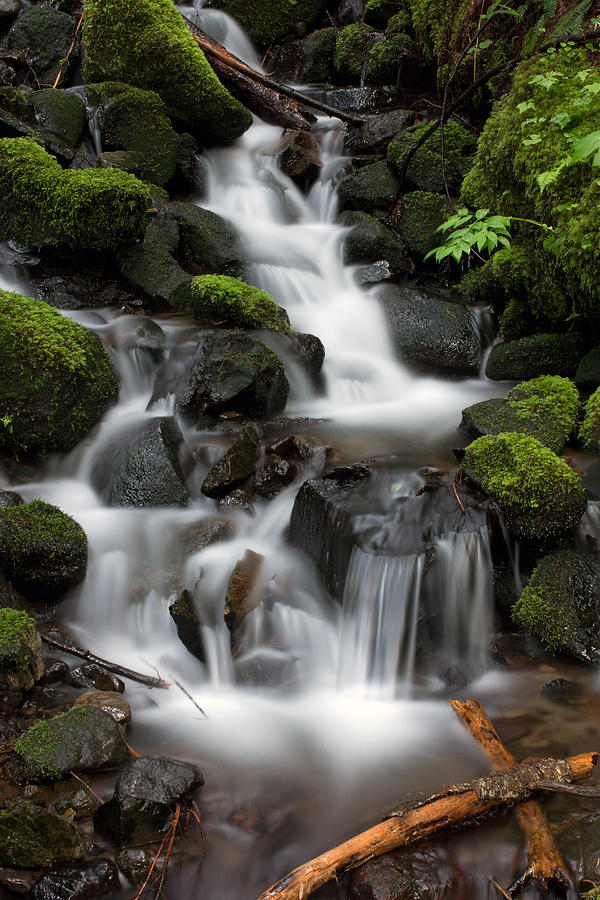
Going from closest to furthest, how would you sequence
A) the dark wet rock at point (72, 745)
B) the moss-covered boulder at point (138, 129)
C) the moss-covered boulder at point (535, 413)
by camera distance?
the dark wet rock at point (72, 745) → the moss-covered boulder at point (535, 413) → the moss-covered boulder at point (138, 129)

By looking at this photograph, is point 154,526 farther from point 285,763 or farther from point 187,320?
point 187,320

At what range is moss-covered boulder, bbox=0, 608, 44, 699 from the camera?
3.16 meters

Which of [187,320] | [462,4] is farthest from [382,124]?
[187,320]

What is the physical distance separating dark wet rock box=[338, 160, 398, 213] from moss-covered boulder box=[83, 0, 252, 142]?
210 centimetres

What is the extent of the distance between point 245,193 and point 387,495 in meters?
6.08

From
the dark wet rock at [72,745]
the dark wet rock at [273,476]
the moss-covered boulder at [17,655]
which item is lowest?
the dark wet rock at [72,745]

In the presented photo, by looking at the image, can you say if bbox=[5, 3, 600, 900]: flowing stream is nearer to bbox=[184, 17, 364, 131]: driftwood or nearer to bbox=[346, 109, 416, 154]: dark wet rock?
bbox=[346, 109, 416, 154]: dark wet rock

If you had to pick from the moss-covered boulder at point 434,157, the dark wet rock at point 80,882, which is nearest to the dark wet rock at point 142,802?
the dark wet rock at point 80,882

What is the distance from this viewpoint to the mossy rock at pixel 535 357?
6.14 meters

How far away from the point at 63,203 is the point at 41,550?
3.96 m

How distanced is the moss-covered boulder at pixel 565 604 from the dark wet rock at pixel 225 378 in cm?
267

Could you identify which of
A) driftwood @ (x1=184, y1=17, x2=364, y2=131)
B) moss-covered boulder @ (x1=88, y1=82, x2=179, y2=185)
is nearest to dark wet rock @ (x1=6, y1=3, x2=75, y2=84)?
driftwood @ (x1=184, y1=17, x2=364, y2=131)

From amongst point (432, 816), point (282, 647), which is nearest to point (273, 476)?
point (282, 647)

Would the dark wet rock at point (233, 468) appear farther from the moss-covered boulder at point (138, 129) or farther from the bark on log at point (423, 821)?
the moss-covered boulder at point (138, 129)
